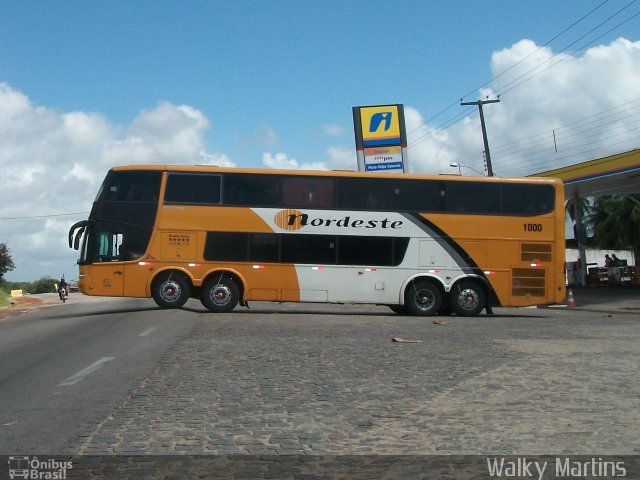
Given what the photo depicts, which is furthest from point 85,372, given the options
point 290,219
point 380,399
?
point 290,219

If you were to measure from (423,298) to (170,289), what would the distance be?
7.44m

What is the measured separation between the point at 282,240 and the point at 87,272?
5.68 metres

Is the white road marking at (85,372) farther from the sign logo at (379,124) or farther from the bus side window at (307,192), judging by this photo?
the sign logo at (379,124)

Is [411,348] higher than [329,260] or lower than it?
lower

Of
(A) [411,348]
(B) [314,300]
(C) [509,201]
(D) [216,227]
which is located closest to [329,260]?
(B) [314,300]

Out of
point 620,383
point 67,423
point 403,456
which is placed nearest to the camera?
point 403,456

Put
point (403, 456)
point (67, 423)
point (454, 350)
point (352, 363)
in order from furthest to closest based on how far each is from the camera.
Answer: point (454, 350) < point (352, 363) < point (67, 423) < point (403, 456)

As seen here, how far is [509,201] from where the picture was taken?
2178 cm

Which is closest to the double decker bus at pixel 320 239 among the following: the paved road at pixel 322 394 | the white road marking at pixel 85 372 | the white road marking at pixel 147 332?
the white road marking at pixel 147 332

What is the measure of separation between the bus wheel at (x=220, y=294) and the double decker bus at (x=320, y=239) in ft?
0.10

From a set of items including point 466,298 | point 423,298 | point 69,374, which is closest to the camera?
point 69,374

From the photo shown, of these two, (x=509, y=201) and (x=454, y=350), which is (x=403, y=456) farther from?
(x=509, y=201)

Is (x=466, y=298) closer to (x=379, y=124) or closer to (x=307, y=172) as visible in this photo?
(x=307, y=172)

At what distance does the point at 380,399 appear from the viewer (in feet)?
26.7
